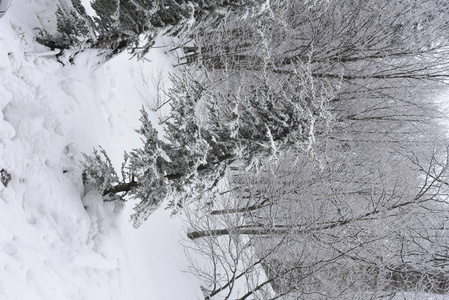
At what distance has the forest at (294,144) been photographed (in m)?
5.18

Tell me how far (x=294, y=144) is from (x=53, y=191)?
122 inches

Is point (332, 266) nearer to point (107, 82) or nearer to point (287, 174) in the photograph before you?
point (287, 174)

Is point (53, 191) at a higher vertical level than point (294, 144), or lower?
lower

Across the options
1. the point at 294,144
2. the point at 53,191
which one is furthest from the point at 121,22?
the point at 294,144

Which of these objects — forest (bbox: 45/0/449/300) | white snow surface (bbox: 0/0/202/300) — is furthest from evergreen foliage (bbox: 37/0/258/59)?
white snow surface (bbox: 0/0/202/300)

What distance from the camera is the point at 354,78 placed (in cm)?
1042

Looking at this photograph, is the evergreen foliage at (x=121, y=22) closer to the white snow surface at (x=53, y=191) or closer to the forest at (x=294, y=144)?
the forest at (x=294, y=144)

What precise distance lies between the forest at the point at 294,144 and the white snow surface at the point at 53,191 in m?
0.35

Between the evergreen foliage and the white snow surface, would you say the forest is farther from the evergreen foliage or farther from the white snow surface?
the white snow surface

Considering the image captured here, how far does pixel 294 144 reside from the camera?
5059mm

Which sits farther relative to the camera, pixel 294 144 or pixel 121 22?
pixel 121 22

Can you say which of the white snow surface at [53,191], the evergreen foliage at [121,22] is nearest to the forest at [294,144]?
the evergreen foliage at [121,22]

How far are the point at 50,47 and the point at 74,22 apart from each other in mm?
546

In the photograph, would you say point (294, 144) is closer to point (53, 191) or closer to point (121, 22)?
point (121, 22)
